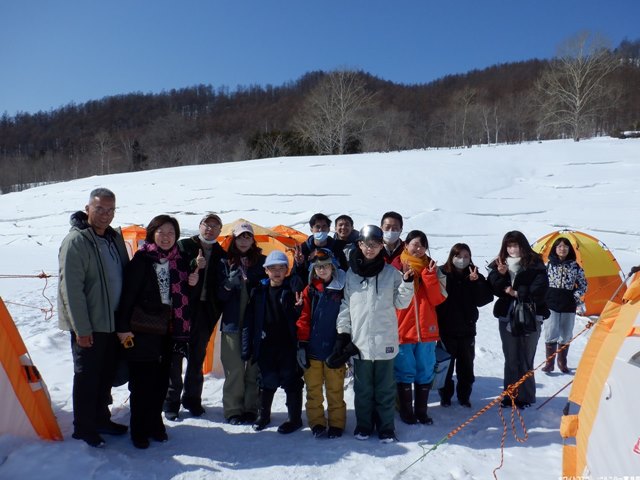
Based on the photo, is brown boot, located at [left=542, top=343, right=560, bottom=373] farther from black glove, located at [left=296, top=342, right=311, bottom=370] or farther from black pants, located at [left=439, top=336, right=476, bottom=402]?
black glove, located at [left=296, top=342, right=311, bottom=370]

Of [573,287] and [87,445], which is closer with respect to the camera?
[87,445]

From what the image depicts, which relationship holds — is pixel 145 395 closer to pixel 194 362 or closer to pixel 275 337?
pixel 194 362

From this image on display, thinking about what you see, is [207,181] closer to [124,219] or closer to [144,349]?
[124,219]

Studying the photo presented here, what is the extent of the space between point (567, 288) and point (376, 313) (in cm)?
338

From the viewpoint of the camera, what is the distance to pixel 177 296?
3836 millimetres

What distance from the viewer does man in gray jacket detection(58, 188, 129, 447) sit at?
3.34m

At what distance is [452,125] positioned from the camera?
57.1 meters

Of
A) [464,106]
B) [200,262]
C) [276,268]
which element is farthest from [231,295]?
[464,106]

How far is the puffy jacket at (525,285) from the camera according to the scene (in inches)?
171

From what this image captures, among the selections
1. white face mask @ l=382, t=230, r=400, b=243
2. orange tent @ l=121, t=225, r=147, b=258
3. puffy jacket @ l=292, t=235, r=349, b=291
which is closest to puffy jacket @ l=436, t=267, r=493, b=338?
white face mask @ l=382, t=230, r=400, b=243

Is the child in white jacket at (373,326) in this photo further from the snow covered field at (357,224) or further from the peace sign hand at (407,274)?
the snow covered field at (357,224)

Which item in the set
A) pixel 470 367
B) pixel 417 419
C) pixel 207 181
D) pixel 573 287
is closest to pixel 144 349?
pixel 417 419

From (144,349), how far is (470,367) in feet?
10.7

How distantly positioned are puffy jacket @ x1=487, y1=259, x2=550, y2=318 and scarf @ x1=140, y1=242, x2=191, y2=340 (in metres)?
3.12
